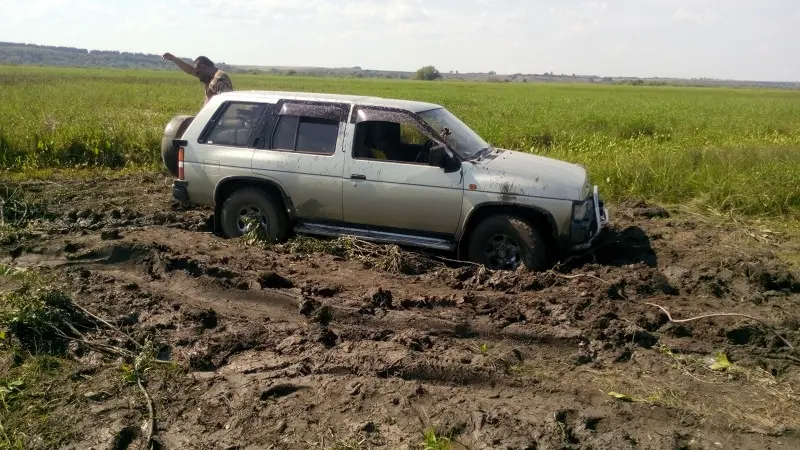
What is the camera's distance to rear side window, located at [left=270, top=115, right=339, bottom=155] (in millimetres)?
7441

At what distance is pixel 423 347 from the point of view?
506 cm

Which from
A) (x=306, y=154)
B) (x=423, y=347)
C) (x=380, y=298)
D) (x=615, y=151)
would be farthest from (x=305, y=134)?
(x=615, y=151)

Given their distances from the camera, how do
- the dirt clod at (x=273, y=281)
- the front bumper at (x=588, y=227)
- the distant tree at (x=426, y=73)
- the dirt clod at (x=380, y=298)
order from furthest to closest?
1. the distant tree at (x=426, y=73)
2. the front bumper at (x=588, y=227)
3. the dirt clod at (x=273, y=281)
4. the dirt clod at (x=380, y=298)

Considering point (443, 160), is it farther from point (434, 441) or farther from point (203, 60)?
point (203, 60)

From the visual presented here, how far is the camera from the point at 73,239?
7688 mm

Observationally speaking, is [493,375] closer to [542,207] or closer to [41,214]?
[542,207]

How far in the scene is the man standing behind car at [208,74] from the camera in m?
10.7

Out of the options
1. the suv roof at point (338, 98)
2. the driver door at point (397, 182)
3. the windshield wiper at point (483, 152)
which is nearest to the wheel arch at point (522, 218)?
the driver door at point (397, 182)

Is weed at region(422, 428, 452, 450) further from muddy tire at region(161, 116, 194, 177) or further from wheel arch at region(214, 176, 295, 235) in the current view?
muddy tire at region(161, 116, 194, 177)

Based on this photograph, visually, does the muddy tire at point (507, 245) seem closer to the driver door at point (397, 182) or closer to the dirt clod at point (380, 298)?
the driver door at point (397, 182)

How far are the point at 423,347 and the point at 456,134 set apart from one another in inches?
123

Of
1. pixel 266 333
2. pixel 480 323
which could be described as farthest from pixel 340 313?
pixel 480 323

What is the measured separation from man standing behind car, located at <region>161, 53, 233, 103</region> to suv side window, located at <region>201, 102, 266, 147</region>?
298cm

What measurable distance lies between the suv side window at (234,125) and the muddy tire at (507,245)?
281 cm
